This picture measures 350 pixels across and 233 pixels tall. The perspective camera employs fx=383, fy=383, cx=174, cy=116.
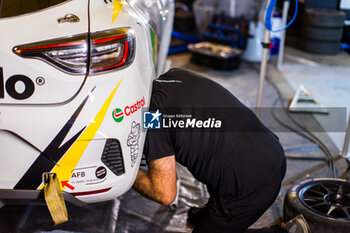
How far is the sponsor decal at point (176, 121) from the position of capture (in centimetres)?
167

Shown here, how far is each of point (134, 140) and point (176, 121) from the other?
8.1 inches

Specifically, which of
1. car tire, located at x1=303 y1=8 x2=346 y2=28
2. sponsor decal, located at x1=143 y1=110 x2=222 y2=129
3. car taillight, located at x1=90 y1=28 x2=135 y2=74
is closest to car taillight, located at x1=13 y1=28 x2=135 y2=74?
car taillight, located at x1=90 y1=28 x2=135 y2=74

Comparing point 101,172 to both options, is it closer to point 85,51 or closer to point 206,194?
point 85,51

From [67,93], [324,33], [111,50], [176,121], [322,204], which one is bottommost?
[322,204]

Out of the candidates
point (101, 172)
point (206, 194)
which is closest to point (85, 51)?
point (101, 172)

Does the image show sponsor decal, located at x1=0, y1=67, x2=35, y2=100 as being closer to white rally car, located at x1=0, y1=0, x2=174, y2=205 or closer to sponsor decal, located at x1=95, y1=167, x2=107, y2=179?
white rally car, located at x1=0, y1=0, x2=174, y2=205

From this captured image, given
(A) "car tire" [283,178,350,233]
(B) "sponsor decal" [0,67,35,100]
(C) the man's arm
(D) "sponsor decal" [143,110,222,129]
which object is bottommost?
(A) "car tire" [283,178,350,233]

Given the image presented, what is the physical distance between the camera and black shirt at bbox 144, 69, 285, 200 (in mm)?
1684

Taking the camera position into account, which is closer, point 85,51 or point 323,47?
point 85,51

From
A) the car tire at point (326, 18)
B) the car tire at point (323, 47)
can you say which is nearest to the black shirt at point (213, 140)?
the car tire at point (326, 18)

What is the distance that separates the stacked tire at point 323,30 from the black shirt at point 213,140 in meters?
5.26

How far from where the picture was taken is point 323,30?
21.1ft

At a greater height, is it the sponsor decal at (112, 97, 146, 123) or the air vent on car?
the sponsor decal at (112, 97, 146, 123)

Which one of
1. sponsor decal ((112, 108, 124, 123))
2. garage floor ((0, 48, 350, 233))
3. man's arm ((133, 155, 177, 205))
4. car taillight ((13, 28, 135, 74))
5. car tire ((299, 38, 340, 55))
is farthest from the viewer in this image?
car tire ((299, 38, 340, 55))
